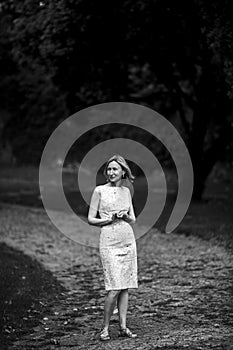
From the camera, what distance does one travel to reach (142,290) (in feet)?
35.5

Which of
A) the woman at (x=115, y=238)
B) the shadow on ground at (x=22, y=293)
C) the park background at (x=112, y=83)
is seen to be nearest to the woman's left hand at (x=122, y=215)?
the woman at (x=115, y=238)

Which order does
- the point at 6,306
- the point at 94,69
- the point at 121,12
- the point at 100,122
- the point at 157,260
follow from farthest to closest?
the point at 100,122, the point at 94,69, the point at 121,12, the point at 157,260, the point at 6,306

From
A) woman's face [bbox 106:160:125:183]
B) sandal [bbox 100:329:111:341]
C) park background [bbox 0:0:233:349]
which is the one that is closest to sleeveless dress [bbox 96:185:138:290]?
woman's face [bbox 106:160:125:183]

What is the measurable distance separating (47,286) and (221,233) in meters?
6.79

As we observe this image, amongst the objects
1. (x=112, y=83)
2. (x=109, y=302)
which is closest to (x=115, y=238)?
(x=109, y=302)

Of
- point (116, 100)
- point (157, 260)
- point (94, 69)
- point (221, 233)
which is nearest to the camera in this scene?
point (157, 260)

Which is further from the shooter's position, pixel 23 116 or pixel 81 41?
pixel 23 116

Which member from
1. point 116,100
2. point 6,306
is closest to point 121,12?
point 116,100

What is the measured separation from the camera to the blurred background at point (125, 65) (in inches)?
665

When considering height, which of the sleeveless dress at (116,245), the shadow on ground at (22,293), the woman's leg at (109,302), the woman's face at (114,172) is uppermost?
the woman's face at (114,172)

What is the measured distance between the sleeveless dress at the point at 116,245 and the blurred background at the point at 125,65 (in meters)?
6.03

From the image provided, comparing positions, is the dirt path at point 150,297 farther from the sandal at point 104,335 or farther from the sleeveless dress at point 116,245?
the sleeveless dress at point 116,245

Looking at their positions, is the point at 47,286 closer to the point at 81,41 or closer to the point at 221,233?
the point at 221,233

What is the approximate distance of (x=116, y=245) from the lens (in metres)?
7.69
